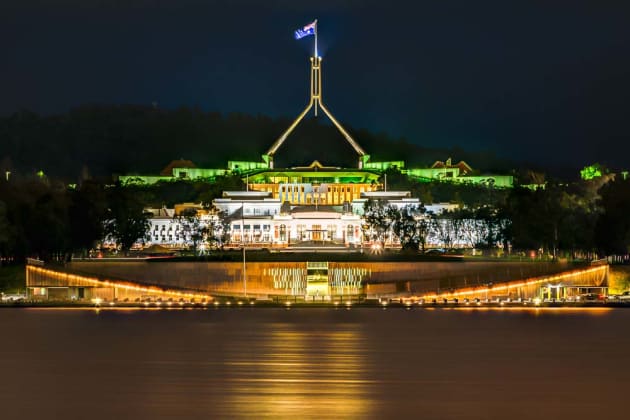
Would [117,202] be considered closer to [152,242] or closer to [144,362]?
[152,242]

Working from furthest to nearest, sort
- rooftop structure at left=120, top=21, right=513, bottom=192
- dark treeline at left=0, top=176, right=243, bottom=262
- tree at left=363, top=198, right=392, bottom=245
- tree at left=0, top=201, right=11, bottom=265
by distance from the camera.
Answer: rooftop structure at left=120, top=21, right=513, bottom=192 < tree at left=363, top=198, right=392, bottom=245 < dark treeline at left=0, top=176, right=243, bottom=262 < tree at left=0, top=201, right=11, bottom=265

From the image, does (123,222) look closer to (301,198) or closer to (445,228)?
(445,228)

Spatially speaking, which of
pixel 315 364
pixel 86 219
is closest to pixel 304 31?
pixel 86 219

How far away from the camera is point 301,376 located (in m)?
32.8

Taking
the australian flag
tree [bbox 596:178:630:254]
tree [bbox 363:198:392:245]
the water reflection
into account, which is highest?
the australian flag

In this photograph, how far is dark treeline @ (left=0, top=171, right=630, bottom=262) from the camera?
6262cm

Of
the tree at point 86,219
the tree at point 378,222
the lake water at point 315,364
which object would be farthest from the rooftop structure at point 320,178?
the lake water at point 315,364

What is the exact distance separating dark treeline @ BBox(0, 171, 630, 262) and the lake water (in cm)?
1333

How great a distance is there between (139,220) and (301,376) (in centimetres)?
4243

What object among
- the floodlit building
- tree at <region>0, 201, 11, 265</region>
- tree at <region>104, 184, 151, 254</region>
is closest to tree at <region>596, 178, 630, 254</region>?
the floodlit building

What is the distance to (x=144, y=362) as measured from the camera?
35094mm

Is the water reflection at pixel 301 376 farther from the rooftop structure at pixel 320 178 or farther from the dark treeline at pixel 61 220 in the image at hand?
the rooftop structure at pixel 320 178

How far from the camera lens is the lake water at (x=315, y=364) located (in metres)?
28.1

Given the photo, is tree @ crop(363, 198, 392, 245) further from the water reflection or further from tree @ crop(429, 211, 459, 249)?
the water reflection
